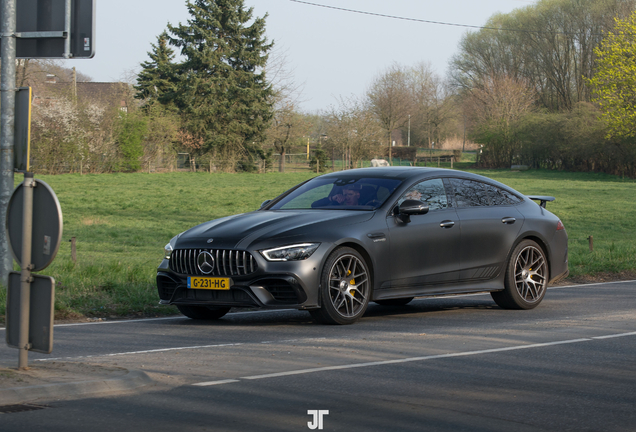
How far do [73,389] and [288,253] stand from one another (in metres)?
3.24

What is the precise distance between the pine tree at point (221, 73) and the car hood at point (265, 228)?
55209mm

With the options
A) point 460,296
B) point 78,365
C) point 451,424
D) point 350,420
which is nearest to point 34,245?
point 78,365

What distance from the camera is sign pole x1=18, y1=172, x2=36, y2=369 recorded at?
5359mm

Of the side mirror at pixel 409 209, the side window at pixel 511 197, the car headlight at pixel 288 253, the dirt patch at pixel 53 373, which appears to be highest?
the side window at pixel 511 197

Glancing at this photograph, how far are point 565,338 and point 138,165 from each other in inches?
1985

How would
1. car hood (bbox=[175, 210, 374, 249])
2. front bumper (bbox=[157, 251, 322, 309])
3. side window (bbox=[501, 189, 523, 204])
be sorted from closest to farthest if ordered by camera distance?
1. front bumper (bbox=[157, 251, 322, 309])
2. car hood (bbox=[175, 210, 374, 249])
3. side window (bbox=[501, 189, 523, 204])

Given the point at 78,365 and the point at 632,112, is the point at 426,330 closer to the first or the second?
the point at 78,365

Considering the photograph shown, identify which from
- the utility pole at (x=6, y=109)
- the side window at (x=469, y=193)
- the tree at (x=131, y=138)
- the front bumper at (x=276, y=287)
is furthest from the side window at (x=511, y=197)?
the tree at (x=131, y=138)

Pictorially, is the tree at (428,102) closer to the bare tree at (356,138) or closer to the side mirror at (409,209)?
the bare tree at (356,138)

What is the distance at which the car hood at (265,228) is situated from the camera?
324 inches

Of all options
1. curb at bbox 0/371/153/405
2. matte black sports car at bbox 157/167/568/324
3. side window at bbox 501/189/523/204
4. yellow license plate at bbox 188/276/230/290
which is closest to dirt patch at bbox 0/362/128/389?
curb at bbox 0/371/153/405

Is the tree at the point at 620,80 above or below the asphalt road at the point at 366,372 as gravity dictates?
above

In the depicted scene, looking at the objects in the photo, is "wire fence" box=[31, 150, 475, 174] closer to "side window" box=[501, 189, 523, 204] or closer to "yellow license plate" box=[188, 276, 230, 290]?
"side window" box=[501, 189, 523, 204]

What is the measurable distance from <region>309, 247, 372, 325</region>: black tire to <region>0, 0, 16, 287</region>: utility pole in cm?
323
